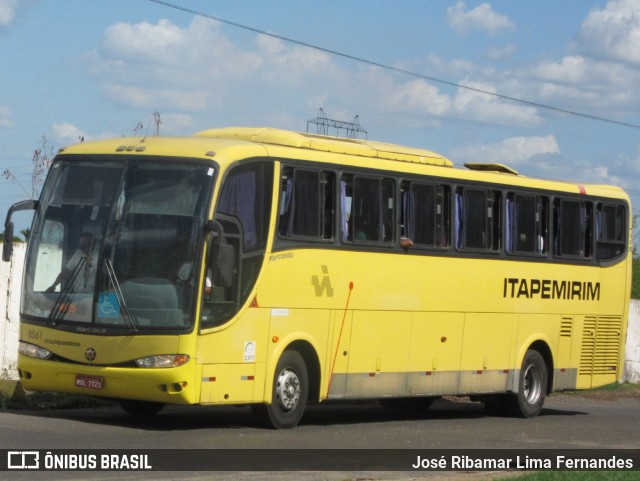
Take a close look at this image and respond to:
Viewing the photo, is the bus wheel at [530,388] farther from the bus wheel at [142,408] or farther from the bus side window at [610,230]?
the bus wheel at [142,408]

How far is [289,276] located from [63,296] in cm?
281

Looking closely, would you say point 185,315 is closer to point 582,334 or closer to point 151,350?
point 151,350

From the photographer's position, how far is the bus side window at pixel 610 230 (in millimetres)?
24234

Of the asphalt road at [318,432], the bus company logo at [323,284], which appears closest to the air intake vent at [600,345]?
the asphalt road at [318,432]

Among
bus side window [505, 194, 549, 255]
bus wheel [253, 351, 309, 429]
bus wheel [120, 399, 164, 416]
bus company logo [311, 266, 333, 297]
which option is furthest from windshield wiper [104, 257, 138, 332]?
bus side window [505, 194, 549, 255]

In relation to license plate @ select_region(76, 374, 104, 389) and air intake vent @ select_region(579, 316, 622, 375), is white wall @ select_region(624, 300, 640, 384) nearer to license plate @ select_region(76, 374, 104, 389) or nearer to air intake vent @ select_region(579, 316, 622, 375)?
air intake vent @ select_region(579, 316, 622, 375)

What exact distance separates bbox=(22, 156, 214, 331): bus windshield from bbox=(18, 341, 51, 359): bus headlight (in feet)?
1.20

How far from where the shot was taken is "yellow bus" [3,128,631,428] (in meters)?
16.2

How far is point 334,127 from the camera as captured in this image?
1078 inches

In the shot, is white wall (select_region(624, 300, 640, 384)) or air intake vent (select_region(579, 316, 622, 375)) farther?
white wall (select_region(624, 300, 640, 384))

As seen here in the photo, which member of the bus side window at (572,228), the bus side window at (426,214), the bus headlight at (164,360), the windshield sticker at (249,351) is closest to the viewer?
the bus headlight at (164,360)

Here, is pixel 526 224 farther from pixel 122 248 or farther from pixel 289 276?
pixel 122 248

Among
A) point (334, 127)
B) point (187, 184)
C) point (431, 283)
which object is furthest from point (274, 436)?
point (334, 127)

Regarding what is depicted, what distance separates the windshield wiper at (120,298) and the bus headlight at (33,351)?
1204mm
